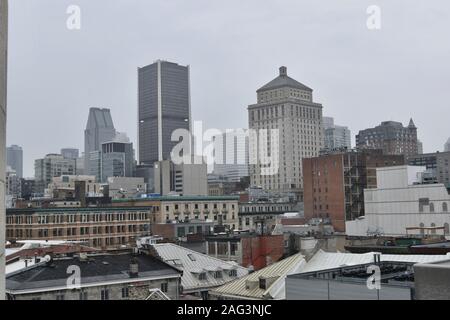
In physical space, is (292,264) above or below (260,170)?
below

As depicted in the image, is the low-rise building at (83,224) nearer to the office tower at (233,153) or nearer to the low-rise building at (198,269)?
the low-rise building at (198,269)

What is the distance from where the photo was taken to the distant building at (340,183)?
3071 inches

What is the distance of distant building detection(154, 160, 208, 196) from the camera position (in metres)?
116

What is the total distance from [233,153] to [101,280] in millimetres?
139040

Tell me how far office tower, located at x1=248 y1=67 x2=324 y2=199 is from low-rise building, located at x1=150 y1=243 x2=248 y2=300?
4238 inches

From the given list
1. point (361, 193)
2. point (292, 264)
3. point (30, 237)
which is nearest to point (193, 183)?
point (361, 193)

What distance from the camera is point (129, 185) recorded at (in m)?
150

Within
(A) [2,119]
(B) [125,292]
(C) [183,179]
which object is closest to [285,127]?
(C) [183,179]

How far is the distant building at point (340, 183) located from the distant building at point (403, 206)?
13.3 meters

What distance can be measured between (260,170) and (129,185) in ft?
117

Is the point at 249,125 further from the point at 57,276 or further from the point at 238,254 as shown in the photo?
the point at 57,276

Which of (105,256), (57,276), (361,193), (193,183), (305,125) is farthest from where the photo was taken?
(305,125)

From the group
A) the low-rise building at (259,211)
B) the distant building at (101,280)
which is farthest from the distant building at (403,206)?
the distant building at (101,280)
